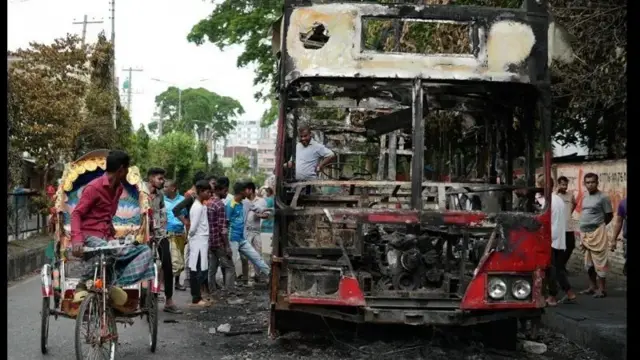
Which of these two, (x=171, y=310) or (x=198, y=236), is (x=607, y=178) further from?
(x=171, y=310)

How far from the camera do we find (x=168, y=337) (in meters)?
7.95

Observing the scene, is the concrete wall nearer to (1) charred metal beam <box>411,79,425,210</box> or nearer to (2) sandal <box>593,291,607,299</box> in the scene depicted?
(2) sandal <box>593,291,607,299</box>

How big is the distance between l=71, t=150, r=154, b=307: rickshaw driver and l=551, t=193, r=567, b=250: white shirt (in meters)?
5.47

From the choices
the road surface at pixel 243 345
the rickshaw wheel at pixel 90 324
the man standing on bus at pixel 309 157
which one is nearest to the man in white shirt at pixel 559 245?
the road surface at pixel 243 345

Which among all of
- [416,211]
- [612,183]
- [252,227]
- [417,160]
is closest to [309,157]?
[417,160]

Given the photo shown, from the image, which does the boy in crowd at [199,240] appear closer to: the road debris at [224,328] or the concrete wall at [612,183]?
the road debris at [224,328]

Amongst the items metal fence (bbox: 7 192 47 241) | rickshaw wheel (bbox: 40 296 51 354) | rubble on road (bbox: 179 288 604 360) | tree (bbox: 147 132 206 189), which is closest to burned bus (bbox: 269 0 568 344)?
Result: rubble on road (bbox: 179 288 604 360)

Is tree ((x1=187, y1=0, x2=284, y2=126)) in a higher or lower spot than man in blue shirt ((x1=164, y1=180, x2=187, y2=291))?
higher

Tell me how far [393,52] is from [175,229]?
4.98m

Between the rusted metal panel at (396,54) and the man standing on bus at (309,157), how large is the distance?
224 centimetres

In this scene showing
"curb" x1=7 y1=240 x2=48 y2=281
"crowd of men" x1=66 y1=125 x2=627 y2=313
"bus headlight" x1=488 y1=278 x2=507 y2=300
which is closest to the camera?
"bus headlight" x1=488 y1=278 x2=507 y2=300

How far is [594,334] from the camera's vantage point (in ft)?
25.3

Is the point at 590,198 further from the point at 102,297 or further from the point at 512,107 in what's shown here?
the point at 102,297

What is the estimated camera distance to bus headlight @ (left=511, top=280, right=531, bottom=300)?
6461 mm
